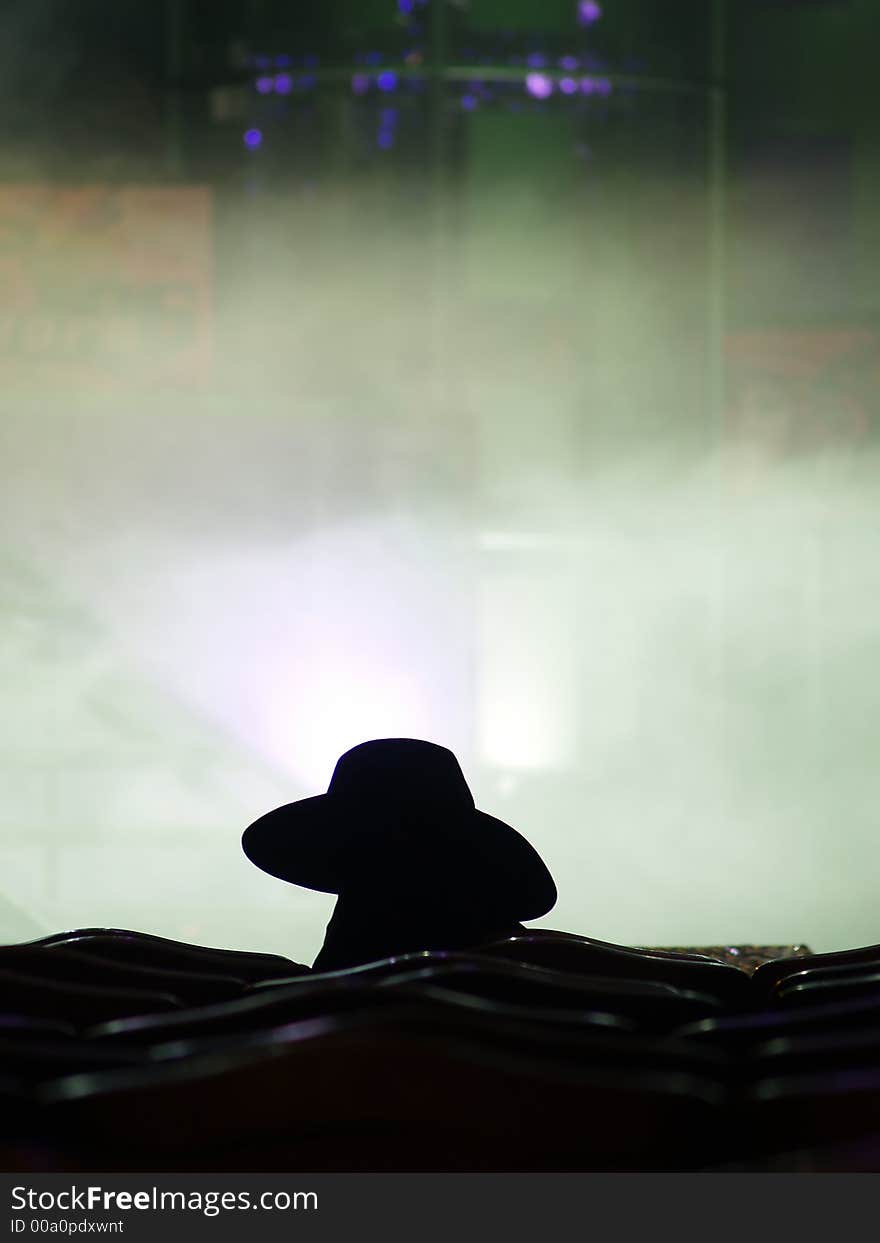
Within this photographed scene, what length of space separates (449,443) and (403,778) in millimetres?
4021

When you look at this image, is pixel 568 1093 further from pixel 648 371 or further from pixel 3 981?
pixel 648 371

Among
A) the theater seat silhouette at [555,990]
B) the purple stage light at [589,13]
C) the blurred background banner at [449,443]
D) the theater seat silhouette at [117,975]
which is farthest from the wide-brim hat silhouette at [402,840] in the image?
the purple stage light at [589,13]

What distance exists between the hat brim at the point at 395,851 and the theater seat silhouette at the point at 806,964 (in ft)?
1.22

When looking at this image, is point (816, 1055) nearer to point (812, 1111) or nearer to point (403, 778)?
point (812, 1111)

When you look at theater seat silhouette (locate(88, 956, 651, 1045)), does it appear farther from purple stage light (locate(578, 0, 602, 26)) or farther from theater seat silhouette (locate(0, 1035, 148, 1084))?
purple stage light (locate(578, 0, 602, 26))

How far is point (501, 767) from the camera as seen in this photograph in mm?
5043

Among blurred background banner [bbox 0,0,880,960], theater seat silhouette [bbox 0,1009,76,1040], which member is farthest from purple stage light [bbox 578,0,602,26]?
theater seat silhouette [bbox 0,1009,76,1040]

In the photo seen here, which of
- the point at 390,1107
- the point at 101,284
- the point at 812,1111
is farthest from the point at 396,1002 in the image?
the point at 101,284

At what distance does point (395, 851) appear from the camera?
3.65 feet

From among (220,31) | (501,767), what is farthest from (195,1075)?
(220,31)

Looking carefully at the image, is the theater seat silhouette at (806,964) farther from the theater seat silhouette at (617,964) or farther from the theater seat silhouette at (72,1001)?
the theater seat silhouette at (72,1001)

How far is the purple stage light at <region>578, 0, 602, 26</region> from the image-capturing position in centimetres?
492

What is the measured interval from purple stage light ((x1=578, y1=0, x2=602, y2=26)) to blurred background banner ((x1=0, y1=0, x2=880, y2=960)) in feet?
0.10

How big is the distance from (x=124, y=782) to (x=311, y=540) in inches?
45.1
